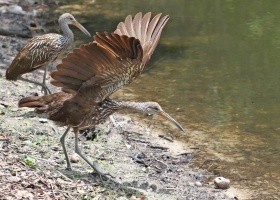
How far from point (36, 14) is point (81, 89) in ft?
26.5

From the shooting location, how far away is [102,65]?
5789mm

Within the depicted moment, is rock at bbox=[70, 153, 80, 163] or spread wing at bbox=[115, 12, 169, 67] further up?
spread wing at bbox=[115, 12, 169, 67]

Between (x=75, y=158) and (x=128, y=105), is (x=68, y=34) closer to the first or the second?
(x=75, y=158)

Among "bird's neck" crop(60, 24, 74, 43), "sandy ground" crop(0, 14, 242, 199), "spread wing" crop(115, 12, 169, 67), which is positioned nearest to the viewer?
"sandy ground" crop(0, 14, 242, 199)

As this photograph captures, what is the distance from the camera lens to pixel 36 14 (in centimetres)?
1377

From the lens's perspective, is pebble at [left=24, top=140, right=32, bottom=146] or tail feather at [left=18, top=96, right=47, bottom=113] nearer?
tail feather at [left=18, top=96, right=47, bottom=113]

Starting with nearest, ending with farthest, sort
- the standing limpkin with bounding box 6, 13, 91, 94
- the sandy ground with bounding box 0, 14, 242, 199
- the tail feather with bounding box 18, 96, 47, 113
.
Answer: the sandy ground with bounding box 0, 14, 242, 199
the tail feather with bounding box 18, 96, 47, 113
the standing limpkin with bounding box 6, 13, 91, 94

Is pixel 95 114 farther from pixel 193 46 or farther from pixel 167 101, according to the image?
pixel 193 46

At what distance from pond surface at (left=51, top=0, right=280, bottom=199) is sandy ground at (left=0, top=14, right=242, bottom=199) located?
0.40 meters

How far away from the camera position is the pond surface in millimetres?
7805

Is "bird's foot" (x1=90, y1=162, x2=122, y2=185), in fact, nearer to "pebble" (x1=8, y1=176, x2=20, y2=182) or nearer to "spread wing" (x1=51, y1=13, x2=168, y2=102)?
"spread wing" (x1=51, y1=13, x2=168, y2=102)

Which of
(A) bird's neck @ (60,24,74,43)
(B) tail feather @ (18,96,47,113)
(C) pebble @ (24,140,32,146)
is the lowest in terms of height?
(C) pebble @ (24,140,32,146)

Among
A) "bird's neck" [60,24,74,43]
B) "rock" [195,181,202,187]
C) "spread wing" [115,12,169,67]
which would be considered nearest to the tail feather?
"spread wing" [115,12,169,67]

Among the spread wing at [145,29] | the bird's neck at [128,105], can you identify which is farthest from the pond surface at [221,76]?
the spread wing at [145,29]
